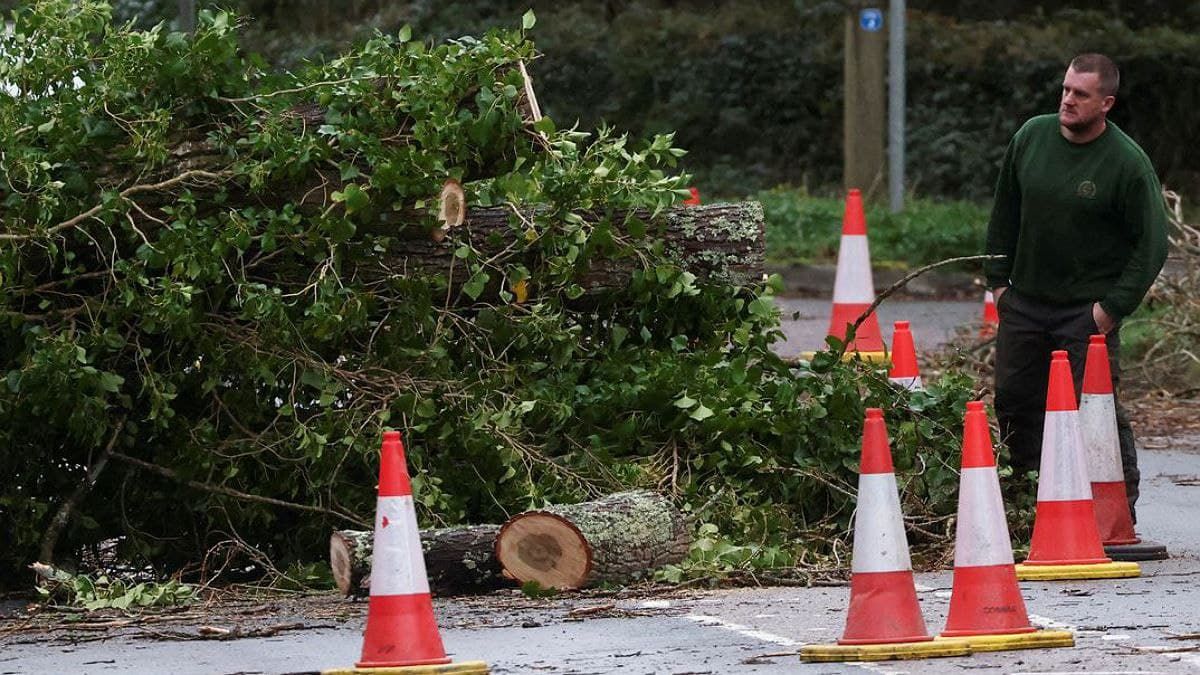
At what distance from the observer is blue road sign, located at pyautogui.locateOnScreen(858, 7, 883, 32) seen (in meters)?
20.8

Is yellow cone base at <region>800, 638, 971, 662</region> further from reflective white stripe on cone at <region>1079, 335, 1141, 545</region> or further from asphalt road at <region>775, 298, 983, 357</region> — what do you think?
asphalt road at <region>775, 298, 983, 357</region>

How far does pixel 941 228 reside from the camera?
63.4 ft

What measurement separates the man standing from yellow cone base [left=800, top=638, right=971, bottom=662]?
2.30m

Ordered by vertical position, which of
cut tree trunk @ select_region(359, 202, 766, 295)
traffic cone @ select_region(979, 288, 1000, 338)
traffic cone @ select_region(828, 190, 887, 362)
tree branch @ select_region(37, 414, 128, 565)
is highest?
traffic cone @ select_region(828, 190, 887, 362)

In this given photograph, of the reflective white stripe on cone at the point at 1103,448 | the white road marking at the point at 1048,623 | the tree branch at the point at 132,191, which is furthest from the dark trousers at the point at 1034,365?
the tree branch at the point at 132,191

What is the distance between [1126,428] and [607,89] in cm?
1846

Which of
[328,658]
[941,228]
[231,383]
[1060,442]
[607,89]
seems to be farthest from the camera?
[607,89]

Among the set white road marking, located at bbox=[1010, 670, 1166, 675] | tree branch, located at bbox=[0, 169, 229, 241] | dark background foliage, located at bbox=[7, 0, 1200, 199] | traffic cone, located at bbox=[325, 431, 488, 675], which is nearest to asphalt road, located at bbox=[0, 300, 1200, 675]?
white road marking, located at bbox=[1010, 670, 1166, 675]

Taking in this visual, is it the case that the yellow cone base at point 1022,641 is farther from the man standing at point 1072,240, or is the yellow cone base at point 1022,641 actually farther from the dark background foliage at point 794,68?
the dark background foliage at point 794,68

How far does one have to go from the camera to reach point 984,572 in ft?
20.8

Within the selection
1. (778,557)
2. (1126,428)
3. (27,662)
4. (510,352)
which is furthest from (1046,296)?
(27,662)

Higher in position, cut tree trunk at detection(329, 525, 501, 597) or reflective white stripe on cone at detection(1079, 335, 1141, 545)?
reflective white stripe on cone at detection(1079, 335, 1141, 545)

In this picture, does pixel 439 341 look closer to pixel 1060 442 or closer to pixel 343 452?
pixel 343 452

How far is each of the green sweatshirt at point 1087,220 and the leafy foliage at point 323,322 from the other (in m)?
0.70
